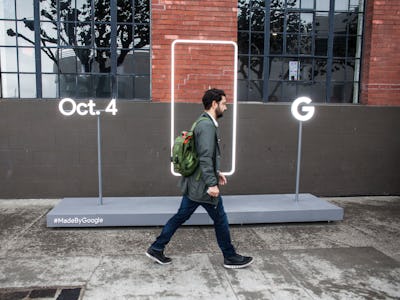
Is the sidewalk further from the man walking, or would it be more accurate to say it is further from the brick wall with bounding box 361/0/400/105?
the brick wall with bounding box 361/0/400/105

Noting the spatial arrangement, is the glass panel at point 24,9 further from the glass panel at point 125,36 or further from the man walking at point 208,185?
the man walking at point 208,185

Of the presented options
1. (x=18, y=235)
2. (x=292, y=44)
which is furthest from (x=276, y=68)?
(x=18, y=235)

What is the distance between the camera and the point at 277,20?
6781 mm

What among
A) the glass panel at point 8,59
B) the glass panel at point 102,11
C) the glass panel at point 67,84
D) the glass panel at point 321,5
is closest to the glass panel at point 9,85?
the glass panel at point 8,59

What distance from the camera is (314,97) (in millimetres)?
7062

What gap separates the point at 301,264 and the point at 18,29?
5653 mm

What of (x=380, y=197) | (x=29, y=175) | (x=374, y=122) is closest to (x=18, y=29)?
(x=29, y=175)

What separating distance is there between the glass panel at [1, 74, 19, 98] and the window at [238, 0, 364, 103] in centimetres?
382

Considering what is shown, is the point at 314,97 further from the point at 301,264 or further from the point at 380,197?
the point at 301,264

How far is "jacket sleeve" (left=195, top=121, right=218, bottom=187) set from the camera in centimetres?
368

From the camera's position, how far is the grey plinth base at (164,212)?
5.06 meters

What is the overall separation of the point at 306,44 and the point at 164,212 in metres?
4.04

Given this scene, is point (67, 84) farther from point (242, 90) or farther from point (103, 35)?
point (242, 90)

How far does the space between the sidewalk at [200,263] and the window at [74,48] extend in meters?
2.22
